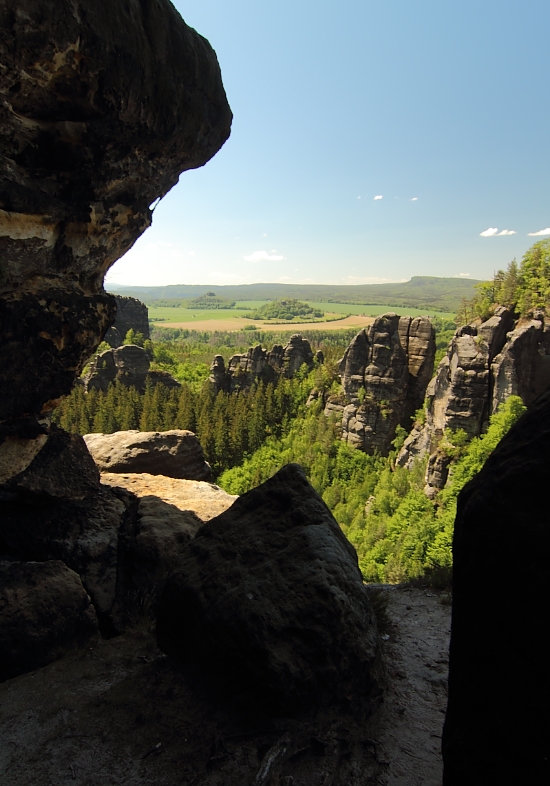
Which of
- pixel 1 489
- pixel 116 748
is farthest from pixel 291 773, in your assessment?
pixel 1 489

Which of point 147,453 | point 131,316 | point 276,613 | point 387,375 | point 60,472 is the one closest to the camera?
point 276,613

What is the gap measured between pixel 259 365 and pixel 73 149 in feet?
189

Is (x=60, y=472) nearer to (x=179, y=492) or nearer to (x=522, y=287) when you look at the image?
(x=179, y=492)

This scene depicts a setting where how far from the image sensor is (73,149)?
8.14 metres

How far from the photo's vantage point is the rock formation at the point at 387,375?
43.1m

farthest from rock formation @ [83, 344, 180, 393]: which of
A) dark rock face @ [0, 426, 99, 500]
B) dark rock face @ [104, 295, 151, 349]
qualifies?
dark rock face @ [0, 426, 99, 500]

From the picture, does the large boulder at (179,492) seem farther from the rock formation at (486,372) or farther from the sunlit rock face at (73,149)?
the rock formation at (486,372)

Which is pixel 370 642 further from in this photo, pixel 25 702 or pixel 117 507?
pixel 117 507

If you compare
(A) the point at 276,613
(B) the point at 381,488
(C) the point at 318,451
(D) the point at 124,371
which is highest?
(A) the point at 276,613

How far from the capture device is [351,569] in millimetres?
6344

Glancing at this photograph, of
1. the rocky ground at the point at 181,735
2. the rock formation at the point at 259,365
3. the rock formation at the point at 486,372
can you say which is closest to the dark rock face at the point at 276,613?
the rocky ground at the point at 181,735

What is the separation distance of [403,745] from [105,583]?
5825 millimetres

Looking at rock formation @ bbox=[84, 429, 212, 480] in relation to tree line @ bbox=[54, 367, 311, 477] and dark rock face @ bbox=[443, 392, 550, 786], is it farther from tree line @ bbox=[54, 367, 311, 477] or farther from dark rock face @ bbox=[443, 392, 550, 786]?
tree line @ bbox=[54, 367, 311, 477]

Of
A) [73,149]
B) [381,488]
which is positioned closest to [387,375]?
[381,488]
